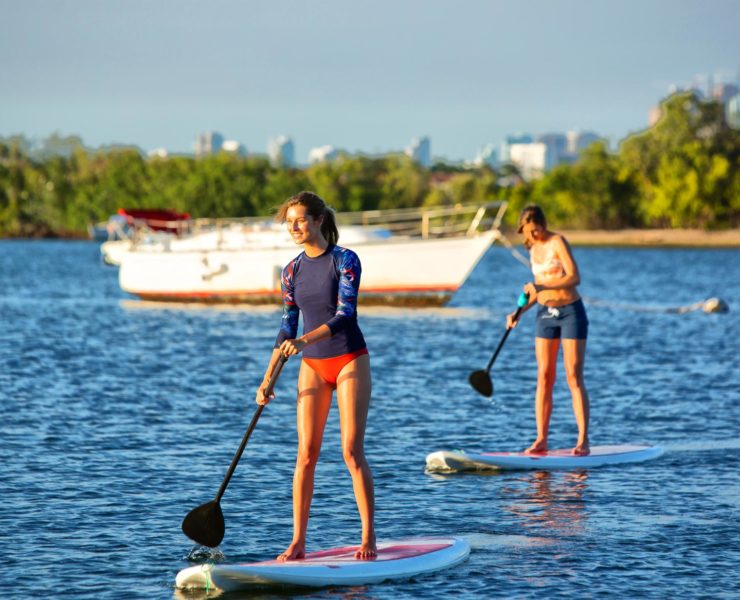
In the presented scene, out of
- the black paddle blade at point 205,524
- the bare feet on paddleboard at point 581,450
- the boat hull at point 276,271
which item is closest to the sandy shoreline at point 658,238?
the boat hull at point 276,271

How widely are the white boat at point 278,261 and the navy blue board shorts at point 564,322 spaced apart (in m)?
22.4

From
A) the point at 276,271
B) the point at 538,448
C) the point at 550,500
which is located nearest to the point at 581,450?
the point at 538,448

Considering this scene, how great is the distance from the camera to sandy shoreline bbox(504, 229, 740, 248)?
455 feet

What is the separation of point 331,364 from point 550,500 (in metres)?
3.71

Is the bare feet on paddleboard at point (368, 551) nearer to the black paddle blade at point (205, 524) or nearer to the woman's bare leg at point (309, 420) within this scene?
the woman's bare leg at point (309, 420)

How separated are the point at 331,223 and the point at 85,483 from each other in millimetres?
4847

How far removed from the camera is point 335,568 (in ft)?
29.5

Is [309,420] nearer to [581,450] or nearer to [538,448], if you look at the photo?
[538,448]

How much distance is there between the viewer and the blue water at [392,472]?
9.48 m

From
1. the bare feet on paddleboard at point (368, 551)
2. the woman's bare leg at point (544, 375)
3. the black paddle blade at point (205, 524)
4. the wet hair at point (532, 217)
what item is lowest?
the bare feet on paddleboard at point (368, 551)

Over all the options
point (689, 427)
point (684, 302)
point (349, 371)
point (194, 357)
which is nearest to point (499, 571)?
point (349, 371)

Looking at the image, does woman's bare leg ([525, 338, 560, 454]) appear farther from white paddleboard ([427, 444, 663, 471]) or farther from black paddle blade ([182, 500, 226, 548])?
black paddle blade ([182, 500, 226, 548])

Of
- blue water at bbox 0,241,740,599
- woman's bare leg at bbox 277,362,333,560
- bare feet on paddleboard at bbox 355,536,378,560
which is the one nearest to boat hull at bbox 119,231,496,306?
blue water at bbox 0,241,740,599

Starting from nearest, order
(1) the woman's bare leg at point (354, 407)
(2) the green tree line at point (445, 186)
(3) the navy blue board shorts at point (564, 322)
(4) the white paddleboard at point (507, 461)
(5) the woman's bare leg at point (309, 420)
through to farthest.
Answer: (1) the woman's bare leg at point (354, 407) → (5) the woman's bare leg at point (309, 420) → (3) the navy blue board shorts at point (564, 322) → (4) the white paddleboard at point (507, 461) → (2) the green tree line at point (445, 186)
